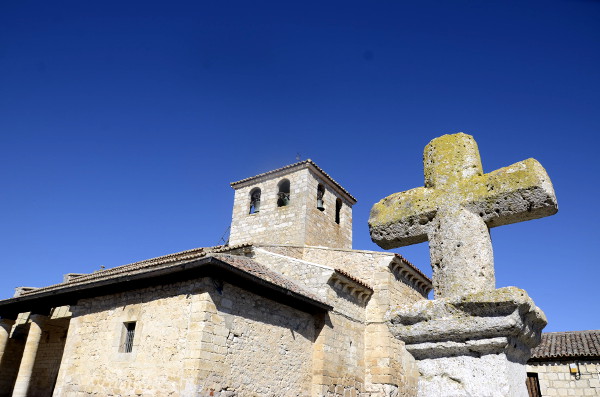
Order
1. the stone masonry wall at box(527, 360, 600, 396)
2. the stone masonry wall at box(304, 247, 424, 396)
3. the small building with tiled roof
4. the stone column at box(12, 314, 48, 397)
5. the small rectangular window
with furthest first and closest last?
1. the small building with tiled roof
2. the stone masonry wall at box(527, 360, 600, 396)
3. the stone masonry wall at box(304, 247, 424, 396)
4. the stone column at box(12, 314, 48, 397)
5. the small rectangular window

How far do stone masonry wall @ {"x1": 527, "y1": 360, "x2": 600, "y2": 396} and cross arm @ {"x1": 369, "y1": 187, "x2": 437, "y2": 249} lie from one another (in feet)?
48.4

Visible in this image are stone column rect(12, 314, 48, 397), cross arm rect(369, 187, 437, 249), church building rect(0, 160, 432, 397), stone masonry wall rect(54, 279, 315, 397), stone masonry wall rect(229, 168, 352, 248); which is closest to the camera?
cross arm rect(369, 187, 437, 249)

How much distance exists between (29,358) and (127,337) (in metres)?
5.29

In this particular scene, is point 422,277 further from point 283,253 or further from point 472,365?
point 472,365

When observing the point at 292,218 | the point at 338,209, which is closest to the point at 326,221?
the point at 338,209

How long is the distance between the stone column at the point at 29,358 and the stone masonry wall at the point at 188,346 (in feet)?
9.82

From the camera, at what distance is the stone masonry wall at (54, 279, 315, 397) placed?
28.3 ft

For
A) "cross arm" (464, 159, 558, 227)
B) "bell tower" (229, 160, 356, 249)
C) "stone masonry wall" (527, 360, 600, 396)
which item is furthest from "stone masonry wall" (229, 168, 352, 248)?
"cross arm" (464, 159, 558, 227)

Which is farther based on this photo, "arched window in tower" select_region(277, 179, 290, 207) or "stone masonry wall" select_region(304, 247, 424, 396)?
"arched window in tower" select_region(277, 179, 290, 207)

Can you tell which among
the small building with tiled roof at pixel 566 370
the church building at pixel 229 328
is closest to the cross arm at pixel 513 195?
Result: the church building at pixel 229 328

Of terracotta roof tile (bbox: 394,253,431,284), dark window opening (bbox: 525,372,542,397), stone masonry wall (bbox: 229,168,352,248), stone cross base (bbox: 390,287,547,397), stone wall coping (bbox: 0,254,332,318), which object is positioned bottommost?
stone cross base (bbox: 390,287,547,397)

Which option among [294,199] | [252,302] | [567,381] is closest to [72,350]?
[252,302]

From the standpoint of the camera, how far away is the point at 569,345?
15734mm

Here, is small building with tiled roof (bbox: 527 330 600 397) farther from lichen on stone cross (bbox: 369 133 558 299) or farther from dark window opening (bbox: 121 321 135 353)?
lichen on stone cross (bbox: 369 133 558 299)
